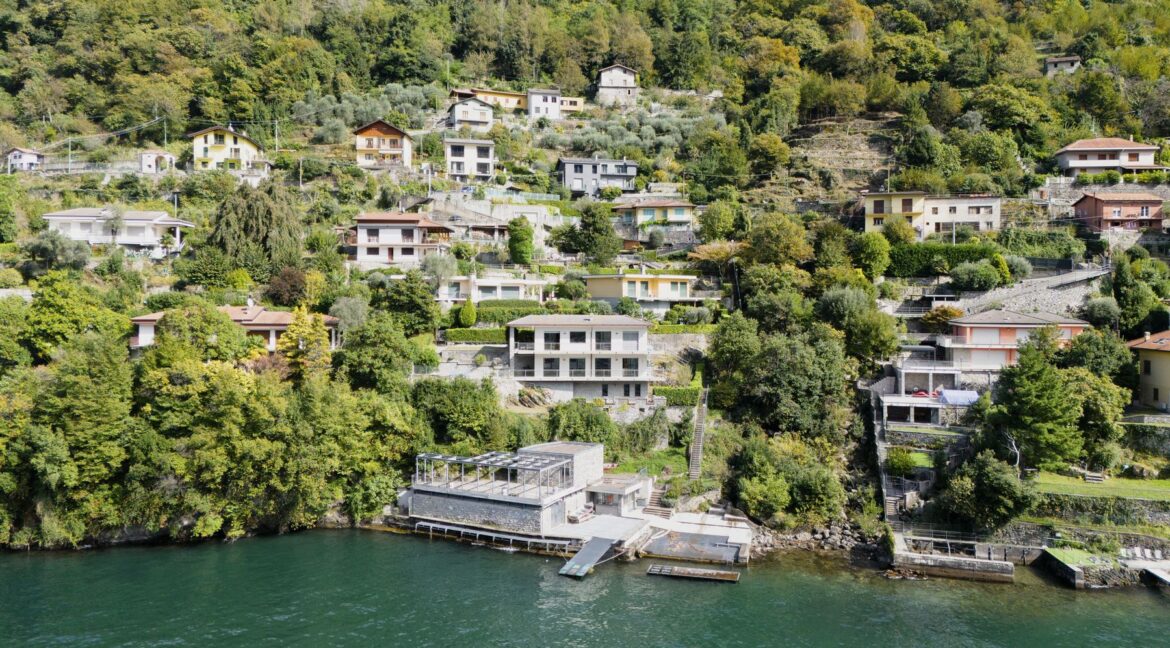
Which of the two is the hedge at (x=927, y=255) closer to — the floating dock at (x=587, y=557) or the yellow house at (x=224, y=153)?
the floating dock at (x=587, y=557)

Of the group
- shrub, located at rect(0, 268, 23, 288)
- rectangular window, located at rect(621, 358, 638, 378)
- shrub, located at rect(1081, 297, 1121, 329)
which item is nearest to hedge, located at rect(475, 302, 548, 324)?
rectangular window, located at rect(621, 358, 638, 378)

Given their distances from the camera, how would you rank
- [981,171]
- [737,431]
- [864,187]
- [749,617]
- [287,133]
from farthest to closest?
[287,133] < [864,187] < [981,171] < [737,431] < [749,617]

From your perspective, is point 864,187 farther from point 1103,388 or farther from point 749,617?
point 749,617

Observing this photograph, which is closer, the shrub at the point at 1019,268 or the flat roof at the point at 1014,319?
the flat roof at the point at 1014,319

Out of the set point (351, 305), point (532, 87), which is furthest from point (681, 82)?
point (351, 305)

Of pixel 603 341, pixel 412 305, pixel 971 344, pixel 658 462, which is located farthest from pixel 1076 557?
pixel 412 305

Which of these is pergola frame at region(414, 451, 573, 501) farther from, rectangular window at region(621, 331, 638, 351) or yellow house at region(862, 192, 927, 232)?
yellow house at region(862, 192, 927, 232)

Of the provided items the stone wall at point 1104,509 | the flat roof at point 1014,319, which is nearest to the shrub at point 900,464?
the stone wall at point 1104,509

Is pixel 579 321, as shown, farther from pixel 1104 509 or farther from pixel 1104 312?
pixel 1104 312
